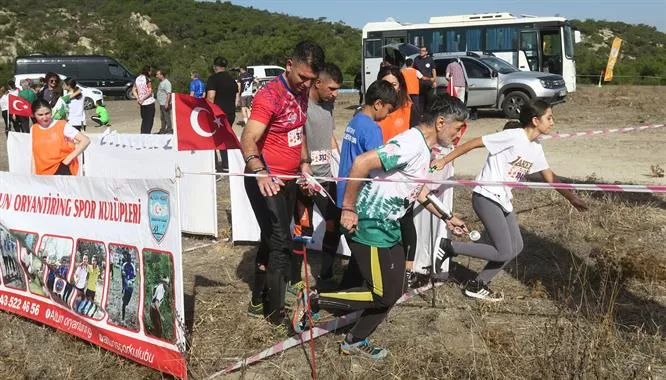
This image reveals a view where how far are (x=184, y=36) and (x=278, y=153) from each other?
70061 millimetres

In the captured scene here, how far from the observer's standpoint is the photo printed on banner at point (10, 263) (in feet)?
17.2

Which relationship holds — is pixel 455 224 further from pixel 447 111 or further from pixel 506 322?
pixel 447 111

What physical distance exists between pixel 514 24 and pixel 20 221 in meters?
23.3

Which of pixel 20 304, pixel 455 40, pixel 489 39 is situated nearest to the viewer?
pixel 20 304

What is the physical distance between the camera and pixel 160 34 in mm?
70688

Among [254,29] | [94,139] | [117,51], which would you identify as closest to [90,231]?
[94,139]

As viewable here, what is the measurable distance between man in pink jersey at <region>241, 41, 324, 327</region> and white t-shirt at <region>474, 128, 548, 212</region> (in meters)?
1.43

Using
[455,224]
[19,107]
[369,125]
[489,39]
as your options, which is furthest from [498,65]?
[455,224]

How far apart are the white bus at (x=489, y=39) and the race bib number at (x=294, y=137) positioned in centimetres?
1933

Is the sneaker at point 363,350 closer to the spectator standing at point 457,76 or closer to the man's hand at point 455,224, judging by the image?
the man's hand at point 455,224

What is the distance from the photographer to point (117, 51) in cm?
5872

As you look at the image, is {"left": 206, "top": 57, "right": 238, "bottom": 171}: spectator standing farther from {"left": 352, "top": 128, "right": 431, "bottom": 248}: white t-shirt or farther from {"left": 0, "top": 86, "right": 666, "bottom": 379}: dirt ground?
{"left": 352, "top": 128, "right": 431, "bottom": 248}: white t-shirt

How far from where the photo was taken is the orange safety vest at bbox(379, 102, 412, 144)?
6016 millimetres

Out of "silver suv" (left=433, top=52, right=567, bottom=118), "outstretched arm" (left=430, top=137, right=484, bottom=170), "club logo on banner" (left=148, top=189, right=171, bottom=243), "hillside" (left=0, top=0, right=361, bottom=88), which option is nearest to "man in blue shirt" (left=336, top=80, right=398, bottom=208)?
"outstretched arm" (left=430, top=137, right=484, bottom=170)
